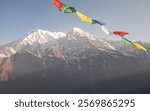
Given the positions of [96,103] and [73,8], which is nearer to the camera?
[73,8]

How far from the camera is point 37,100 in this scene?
18828 millimetres

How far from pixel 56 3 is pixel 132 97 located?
26.3ft

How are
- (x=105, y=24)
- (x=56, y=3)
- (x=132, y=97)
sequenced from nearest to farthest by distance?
(x=56, y=3), (x=105, y=24), (x=132, y=97)

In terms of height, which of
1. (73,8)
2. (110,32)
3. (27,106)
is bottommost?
(27,106)

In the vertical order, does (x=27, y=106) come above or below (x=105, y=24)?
below

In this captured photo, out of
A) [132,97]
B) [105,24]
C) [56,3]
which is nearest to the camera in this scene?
[56,3]

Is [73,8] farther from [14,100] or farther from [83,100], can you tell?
[14,100]

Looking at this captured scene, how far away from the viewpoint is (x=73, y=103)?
18375 mm

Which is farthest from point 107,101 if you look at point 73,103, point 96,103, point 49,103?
point 49,103

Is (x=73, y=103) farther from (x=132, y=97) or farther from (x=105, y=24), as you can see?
(x=105, y=24)

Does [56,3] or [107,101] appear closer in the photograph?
[56,3]

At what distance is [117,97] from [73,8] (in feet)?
21.9

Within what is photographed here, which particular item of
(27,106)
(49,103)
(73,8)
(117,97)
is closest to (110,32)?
(73,8)

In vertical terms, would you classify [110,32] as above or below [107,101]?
above
